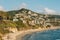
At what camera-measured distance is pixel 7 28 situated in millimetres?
122438

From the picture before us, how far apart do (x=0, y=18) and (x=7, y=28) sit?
19.1 meters

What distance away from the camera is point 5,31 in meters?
115

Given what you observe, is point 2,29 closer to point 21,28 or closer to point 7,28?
point 7,28

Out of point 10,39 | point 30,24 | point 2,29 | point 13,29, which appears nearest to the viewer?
point 10,39

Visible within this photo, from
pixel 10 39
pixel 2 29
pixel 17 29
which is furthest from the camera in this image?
pixel 17 29

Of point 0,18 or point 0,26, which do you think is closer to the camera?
point 0,26

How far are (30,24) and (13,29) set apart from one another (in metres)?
45.4

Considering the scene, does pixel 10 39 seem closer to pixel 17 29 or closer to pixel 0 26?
pixel 0 26

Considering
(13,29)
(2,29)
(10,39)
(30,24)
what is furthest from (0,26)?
(30,24)

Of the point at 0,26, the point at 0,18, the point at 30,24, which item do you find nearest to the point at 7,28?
the point at 0,26

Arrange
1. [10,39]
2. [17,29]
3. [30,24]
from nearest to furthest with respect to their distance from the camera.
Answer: [10,39] < [17,29] < [30,24]

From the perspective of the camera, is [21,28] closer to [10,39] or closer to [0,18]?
[0,18]

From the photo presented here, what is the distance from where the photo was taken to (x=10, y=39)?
9219 centimetres

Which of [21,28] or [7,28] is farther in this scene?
[21,28]
